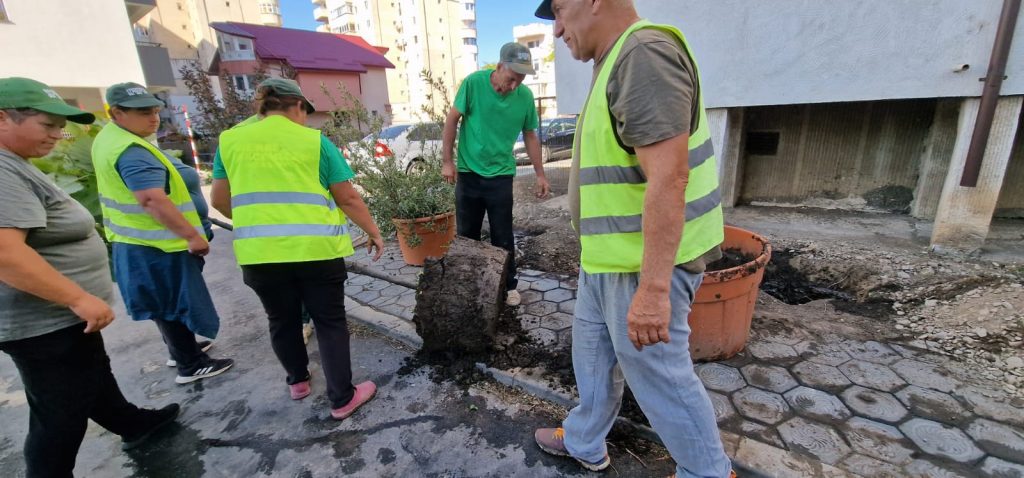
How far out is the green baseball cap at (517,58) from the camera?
311 centimetres

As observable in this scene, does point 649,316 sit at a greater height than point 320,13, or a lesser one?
lesser

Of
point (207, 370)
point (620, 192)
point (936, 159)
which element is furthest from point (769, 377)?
point (936, 159)

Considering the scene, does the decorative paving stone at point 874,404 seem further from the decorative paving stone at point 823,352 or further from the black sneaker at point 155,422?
the black sneaker at point 155,422

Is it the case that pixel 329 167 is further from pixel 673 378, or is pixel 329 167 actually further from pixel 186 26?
pixel 186 26

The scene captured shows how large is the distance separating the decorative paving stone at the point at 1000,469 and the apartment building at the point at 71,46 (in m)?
16.1

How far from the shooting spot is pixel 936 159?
16.5ft

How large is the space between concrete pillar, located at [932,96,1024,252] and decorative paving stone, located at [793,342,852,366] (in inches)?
94.8

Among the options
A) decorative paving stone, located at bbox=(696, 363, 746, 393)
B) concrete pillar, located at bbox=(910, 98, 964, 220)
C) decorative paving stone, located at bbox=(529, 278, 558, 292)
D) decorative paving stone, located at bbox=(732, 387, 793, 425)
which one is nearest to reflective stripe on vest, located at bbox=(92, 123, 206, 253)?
decorative paving stone, located at bbox=(529, 278, 558, 292)

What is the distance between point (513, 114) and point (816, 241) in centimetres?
344

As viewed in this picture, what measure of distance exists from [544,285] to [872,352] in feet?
7.54

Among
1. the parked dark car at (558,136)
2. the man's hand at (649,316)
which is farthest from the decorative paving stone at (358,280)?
the parked dark car at (558,136)

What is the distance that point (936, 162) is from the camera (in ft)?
16.5

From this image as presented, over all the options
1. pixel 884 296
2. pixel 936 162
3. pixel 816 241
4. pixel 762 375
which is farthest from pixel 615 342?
pixel 936 162

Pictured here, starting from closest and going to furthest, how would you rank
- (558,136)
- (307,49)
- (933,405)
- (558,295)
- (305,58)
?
(933,405)
(558,295)
(558,136)
(305,58)
(307,49)
